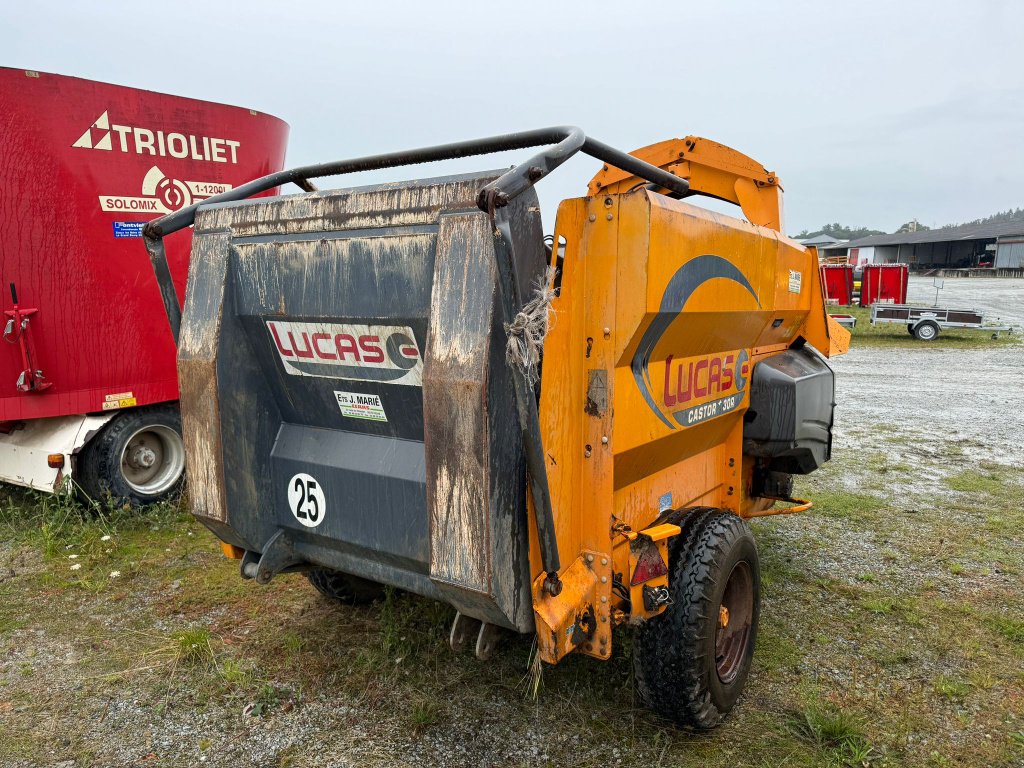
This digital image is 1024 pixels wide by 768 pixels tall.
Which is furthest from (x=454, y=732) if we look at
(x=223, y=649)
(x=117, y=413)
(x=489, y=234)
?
(x=117, y=413)

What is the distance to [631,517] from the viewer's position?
261 cm

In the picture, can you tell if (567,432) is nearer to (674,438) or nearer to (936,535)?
(674,438)

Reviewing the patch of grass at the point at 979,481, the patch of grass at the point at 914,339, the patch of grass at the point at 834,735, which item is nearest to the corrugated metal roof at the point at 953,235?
the patch of grass at the point at 914,339

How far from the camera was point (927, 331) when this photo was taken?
57.2 feet

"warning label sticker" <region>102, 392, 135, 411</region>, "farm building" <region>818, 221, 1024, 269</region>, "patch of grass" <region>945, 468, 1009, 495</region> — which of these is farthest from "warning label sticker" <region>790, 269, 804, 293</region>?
"farm building" <region>818, 221, 1024, 269</region>

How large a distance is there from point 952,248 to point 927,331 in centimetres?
3961

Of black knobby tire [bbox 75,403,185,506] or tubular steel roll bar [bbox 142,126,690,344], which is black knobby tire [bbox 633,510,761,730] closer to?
tubular steel roll bar [bbox 142,126,690,344]

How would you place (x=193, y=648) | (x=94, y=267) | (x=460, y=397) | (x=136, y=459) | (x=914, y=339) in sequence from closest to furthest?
(x=460, y=397), (x=193, y=648), (x=94, y=267), (x=136, y=459), (x=914, y=339)

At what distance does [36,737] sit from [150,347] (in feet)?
9.67

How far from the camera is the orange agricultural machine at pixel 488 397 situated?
6.67ft

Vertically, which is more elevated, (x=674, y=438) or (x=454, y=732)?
(x=674, y=438)

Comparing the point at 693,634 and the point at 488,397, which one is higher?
the point at 488,397

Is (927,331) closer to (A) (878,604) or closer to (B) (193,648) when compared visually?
(A) (878,604)

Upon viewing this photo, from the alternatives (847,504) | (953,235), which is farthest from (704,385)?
(953,235)
